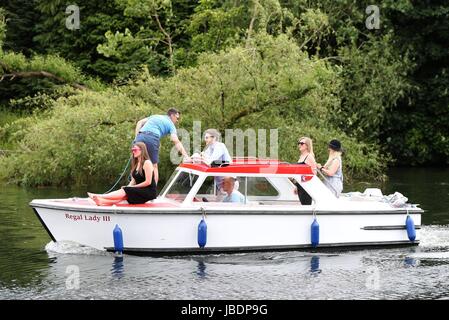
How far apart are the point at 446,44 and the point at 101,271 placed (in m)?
30.3

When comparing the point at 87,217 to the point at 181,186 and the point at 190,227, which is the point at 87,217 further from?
the point at 181,186

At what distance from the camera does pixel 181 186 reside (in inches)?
709

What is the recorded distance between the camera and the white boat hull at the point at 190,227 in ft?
55.8

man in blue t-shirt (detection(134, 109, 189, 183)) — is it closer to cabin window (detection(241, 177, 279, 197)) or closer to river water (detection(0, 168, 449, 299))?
cabin window (detection(241, 177, 279, 197))

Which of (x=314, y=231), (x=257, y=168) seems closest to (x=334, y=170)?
(x=314, y=231)

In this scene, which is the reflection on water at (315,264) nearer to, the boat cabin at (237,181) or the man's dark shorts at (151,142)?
the boat cabin at (237,181)

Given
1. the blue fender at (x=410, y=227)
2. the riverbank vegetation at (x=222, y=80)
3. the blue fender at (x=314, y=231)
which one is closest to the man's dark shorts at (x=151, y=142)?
the blue fender at (x=314, y=231)

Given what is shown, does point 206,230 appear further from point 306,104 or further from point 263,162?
point 306,104

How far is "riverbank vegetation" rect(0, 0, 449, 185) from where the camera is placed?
2953 cm

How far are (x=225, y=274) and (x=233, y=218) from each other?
1.49 metres

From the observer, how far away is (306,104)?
99.4ft

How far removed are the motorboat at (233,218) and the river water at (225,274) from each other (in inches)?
8.5
